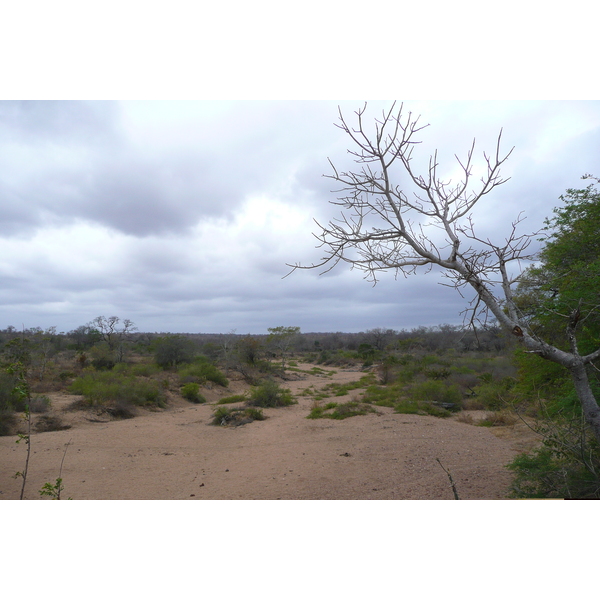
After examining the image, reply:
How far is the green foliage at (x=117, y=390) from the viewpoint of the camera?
49.6 feet

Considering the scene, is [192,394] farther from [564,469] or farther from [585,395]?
[585,395]

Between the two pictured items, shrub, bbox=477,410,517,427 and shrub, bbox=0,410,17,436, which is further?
shrub, bbox=477,410,517,427

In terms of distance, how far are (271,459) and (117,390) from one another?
9.49 metres

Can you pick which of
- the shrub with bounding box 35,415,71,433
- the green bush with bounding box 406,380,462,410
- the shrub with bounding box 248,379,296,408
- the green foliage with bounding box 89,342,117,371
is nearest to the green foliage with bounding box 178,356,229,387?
the green foliage with bounding box 89,342,117,371

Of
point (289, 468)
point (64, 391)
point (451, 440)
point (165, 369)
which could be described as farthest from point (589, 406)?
point (165, 369)

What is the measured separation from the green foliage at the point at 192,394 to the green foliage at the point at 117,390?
49.4 inches

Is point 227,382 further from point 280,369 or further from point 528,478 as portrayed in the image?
point 528,478

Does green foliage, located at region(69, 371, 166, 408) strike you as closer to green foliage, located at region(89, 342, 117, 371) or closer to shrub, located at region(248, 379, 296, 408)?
shrub, located at region(248, 379, 296, 408)

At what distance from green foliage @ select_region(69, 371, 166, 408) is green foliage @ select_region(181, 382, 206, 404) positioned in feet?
4.11

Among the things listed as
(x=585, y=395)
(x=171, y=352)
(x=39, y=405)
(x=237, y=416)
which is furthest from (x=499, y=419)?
(x=171, y=352)

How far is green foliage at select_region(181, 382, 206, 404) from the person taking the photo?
18922 millimetres

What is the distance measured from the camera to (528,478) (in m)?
5.41

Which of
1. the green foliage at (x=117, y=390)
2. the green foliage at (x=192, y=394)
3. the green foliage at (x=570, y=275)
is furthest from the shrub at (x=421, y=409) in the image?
the green foliage at (x=117, y=390)

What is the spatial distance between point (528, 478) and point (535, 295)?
4.44m
